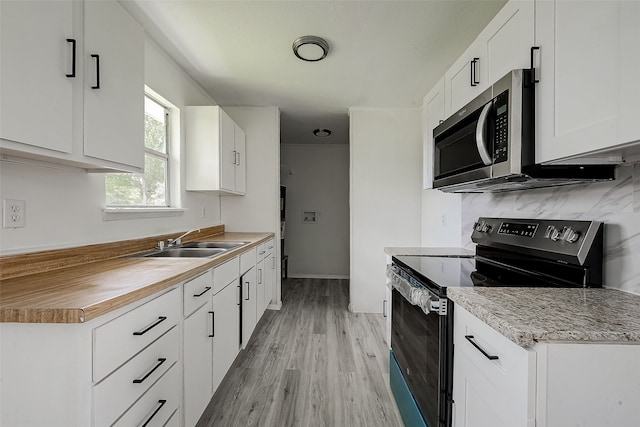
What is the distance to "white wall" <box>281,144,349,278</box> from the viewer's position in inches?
212

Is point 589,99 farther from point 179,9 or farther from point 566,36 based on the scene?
point 179,9

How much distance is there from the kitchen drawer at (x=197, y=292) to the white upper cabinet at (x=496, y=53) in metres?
1.68

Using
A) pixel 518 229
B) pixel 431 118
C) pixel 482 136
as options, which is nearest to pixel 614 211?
pixel 518 229

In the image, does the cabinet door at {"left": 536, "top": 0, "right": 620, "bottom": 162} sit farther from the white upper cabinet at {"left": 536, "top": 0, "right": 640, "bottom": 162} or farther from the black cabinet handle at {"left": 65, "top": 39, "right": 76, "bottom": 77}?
the black cabinet handle at {"left": 65, "top": 39, "right": 76, "bottom": 77}

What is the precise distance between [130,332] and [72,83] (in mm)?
944

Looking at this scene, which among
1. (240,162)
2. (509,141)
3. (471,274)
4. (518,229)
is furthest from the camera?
(240,162)

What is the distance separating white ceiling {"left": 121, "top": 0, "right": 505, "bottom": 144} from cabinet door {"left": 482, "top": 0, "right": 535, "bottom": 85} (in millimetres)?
460

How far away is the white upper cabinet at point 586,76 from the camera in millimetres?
778

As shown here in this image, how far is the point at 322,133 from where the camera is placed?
4574mm

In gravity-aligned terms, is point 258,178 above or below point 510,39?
below

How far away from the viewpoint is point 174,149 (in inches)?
99.6

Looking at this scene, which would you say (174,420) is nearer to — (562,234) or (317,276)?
(562,234)

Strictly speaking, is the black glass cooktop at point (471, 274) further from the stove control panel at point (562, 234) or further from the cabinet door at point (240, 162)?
the cabinet door at point (240, 162)

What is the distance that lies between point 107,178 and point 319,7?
62.6 inches
